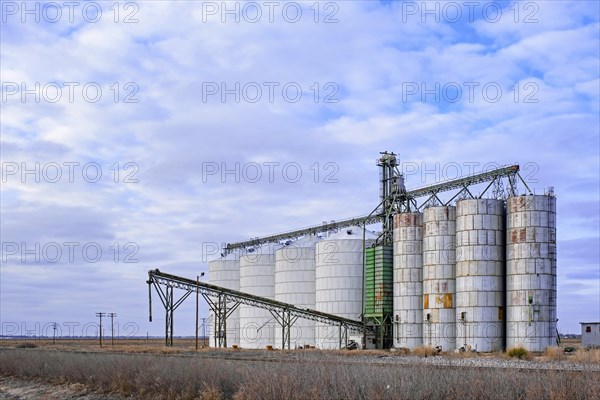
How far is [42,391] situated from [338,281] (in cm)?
4360

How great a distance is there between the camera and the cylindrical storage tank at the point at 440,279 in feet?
201

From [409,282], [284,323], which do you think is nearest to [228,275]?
[284,323]

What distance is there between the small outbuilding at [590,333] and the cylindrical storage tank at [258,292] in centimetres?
3111

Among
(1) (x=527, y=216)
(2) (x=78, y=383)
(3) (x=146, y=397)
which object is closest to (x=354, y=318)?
(1) (x=527, y=216)

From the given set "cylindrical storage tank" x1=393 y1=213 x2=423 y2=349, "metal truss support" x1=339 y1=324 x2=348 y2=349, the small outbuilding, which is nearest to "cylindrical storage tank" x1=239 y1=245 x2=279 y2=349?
"metal truss support" x1=339 y1=324 x2=348 y2=349

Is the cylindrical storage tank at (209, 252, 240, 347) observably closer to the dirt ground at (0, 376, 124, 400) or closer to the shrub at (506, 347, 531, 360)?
the shrub at (506, 347, 531, 360)

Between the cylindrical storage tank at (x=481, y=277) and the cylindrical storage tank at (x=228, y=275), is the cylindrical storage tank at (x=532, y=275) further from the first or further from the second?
the cylindrical storage tank at (x=228, y=275)

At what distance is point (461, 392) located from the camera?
17.6 m

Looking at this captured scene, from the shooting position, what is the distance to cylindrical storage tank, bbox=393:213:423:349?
212 ft

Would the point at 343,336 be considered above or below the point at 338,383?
below

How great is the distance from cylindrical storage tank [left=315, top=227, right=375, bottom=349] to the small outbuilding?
66.5ft

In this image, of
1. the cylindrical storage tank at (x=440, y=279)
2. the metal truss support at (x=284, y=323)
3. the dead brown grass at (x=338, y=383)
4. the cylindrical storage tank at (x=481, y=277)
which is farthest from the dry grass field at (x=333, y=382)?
the metal truss support at (x=284, y=323)

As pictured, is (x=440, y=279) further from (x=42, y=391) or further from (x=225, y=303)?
(x=42, y=391)

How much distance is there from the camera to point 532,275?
5684cm
